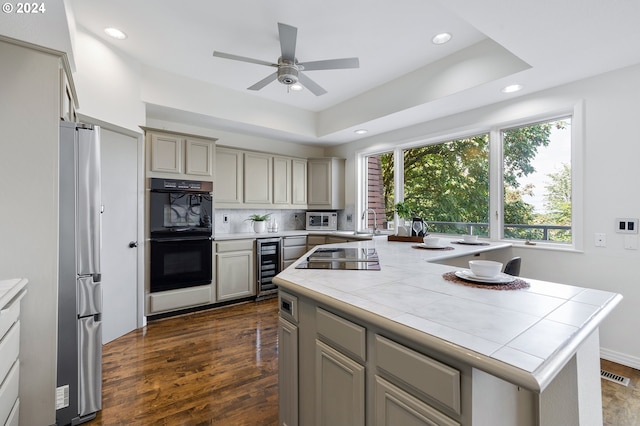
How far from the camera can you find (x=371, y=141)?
4730 mm

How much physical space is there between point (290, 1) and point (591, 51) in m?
2.29

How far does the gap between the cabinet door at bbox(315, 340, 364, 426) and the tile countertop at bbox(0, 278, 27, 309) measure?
4.40 ft

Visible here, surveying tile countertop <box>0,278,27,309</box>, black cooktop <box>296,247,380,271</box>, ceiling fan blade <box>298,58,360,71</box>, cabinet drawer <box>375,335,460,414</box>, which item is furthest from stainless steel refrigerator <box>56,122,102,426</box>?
cabinet drawer <box>375,335,460,414</box>

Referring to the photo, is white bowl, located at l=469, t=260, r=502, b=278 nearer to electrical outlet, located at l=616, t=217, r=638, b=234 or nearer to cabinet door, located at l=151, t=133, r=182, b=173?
electrical outlet, located at l=616, t=217, r=638, b=234

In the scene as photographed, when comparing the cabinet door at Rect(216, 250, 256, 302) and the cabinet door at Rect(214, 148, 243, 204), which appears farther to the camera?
the cabinet door at Rect(214, 148, 243, 204)

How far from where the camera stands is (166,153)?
3.37 metres

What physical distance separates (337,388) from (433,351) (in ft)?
1.71

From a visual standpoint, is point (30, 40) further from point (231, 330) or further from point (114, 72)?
point (231, 330)

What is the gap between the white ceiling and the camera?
6.16 feet

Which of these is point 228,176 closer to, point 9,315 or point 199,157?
point 199,157

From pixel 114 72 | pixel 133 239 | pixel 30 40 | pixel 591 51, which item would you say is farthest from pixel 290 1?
pixel 133 239

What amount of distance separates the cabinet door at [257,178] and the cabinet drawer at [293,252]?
0.81 m

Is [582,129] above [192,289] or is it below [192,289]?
above

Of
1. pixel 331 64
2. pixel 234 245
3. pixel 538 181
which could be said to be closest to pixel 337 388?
pixel 331 64
